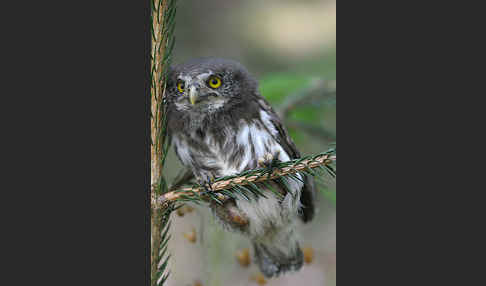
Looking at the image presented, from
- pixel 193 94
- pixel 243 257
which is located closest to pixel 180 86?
pixel 193 94

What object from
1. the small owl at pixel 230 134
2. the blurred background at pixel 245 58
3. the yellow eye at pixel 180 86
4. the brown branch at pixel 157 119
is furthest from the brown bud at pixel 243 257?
the yellow eye at pixel 180 86

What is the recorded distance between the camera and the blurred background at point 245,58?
1800 millimetres

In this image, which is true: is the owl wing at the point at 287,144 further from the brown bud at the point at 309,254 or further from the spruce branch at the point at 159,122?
the spruce branch at the point at 159,122

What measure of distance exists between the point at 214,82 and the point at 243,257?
0.84 meters

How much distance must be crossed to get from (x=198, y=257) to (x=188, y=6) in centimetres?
104

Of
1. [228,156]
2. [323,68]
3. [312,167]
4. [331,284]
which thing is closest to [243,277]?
[331,284]

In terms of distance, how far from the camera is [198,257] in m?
1.83

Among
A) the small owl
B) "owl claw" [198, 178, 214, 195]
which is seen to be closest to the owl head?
the small owl

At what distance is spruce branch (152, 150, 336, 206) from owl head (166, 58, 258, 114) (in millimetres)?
370

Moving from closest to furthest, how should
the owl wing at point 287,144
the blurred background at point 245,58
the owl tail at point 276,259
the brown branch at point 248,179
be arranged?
the brown branch at point 248,179 → the blurred background at point 245,58 → the owl wing at point 287,144 → the owl tail at point 276,259

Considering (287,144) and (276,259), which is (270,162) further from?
(276,259)

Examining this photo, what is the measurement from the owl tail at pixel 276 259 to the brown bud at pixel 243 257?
0.11 m

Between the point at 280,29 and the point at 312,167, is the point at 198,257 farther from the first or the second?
the point at 280,29

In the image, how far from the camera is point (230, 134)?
6.37ft
